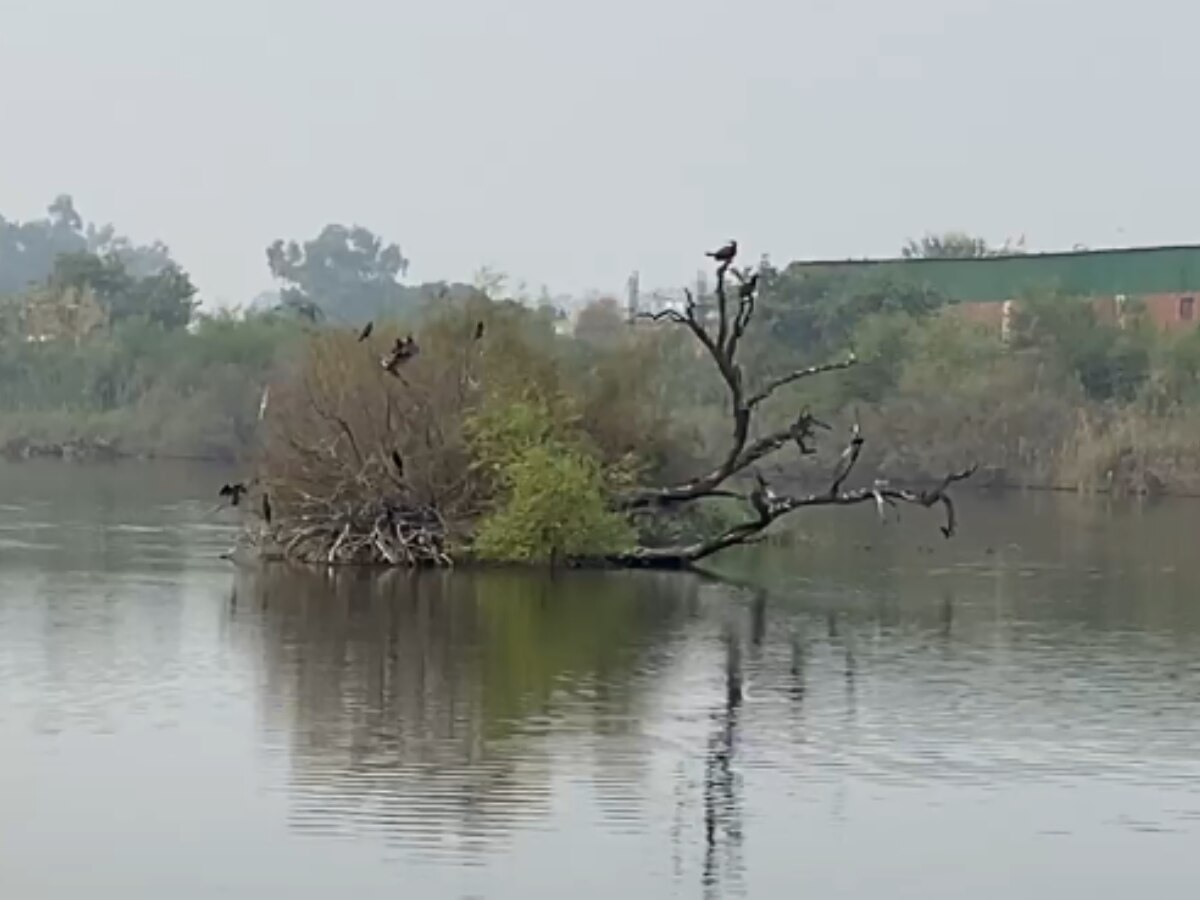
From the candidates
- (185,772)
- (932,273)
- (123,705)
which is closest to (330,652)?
(123,705)

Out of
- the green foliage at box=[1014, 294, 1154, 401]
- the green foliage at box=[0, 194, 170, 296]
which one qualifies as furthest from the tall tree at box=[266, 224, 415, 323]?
the green foliage at box=[1014, 294, 1154, 401]

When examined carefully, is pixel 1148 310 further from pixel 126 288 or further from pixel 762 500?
pixel 762 500

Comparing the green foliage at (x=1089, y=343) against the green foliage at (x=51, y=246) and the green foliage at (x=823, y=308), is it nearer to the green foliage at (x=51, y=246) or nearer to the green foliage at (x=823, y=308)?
the green foliage at (x=823, y=308)

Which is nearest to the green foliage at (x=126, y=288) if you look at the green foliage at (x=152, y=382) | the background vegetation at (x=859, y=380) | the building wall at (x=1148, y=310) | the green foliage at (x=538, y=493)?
the background vegetation at (x=859, y=380)

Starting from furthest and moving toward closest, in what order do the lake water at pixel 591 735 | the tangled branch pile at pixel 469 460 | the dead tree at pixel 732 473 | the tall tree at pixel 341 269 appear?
1. the tall tree at pixel 341 269
2. the tangled branch pile at pixel 469 460
3. the dead tree at pixel 732 473
4. the lake water at pixel 591 735

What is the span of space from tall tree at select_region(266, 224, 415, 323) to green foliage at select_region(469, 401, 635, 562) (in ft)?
312

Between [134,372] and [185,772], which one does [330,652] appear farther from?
[134,372]

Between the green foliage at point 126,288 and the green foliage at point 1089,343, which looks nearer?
the green foliage at point 1089,343

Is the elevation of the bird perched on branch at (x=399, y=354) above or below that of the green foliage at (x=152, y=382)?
below

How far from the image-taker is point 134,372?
237 ft

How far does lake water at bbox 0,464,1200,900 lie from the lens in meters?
13.6

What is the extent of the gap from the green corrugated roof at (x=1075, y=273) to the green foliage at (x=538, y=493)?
37.9 metres

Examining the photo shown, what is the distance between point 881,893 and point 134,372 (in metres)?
60.9

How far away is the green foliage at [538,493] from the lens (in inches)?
1170
